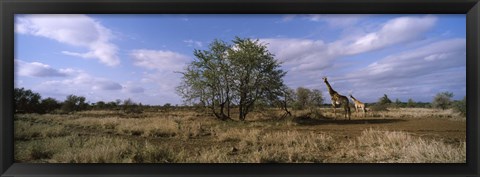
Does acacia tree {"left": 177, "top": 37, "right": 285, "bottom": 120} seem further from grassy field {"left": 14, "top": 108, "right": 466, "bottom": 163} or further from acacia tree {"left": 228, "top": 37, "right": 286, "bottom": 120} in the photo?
grassy field {"left": 14, "top": 108, "right": 466, "bottom": 163}

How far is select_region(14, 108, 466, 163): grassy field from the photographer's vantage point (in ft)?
10.6

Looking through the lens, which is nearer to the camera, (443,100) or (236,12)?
(236,12)

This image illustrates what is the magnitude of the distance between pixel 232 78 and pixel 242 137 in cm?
66

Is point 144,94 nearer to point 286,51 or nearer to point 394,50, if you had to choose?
point 286,51

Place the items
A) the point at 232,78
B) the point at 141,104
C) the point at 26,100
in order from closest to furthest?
the point at 26,100 → the point at 141,104 → the point at 232,78

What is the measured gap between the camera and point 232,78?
3.71 metres

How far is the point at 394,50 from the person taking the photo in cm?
334

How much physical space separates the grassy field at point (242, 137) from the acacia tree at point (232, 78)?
168mm

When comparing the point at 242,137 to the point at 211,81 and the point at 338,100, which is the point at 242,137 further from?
the point at 338,100

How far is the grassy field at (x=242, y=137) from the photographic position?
3.23 metres

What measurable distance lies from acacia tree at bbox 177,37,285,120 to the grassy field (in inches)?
6.6

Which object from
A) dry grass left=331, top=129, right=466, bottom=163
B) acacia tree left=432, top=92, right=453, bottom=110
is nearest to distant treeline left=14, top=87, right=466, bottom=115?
acacia tree left=432, top=92, right=453, bottom=110

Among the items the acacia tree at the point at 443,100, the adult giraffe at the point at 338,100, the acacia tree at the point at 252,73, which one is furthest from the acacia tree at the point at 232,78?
the acacia tree at the point at 443,100

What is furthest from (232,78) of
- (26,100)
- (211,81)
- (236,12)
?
(26,100)
